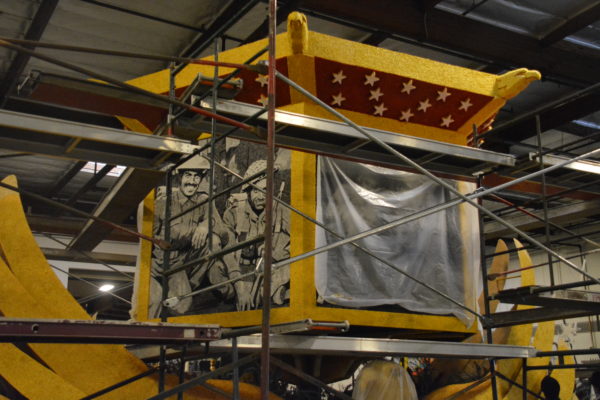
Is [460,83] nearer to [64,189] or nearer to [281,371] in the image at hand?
[281,371]

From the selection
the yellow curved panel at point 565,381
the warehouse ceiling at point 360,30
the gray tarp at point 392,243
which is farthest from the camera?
the yellow curved panel at point 565,381

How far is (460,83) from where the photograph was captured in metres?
8.62

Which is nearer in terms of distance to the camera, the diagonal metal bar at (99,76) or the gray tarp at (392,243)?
the diagonal metal bar at (99,76)

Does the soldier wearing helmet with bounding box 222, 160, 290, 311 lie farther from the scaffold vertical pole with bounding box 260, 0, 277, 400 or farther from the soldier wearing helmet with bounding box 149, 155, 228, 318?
the scaffold vertical pole with bounding box 260, 0, 277, 400

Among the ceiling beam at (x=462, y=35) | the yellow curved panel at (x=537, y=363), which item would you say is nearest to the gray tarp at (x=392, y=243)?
the yellow curved panel at (x=537, y=363)

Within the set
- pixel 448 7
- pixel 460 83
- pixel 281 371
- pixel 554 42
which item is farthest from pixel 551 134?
pixel 281 371

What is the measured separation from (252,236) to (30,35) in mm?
4453

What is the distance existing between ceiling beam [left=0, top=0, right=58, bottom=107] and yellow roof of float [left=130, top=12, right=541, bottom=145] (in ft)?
5.86

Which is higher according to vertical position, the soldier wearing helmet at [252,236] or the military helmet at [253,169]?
the military helmet at [253,169]

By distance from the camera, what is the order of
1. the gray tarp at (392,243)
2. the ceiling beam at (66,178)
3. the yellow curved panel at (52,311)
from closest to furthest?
the yellow curved panel at (52,311), the gray tarp at (392,243), the ceiling beam at (66,178)

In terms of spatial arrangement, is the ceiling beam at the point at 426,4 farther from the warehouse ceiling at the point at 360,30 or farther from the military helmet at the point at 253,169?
the military helmet at the point at 253,169

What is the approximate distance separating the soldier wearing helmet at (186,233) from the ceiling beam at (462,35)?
2.55m

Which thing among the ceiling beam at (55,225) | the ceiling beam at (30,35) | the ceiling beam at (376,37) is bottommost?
the ceiling beam at (55,225)

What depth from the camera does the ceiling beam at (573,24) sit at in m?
9.87
